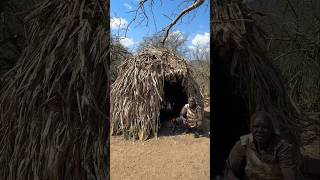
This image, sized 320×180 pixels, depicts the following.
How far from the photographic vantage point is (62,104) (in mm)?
2043

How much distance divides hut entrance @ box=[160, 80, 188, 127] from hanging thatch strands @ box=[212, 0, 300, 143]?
1474mm

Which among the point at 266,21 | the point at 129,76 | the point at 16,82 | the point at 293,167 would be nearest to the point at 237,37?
the point at 266,21

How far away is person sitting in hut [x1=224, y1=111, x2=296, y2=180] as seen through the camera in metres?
1.92

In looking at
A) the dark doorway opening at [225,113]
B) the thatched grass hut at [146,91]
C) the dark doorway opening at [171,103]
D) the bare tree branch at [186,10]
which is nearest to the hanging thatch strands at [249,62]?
the dark doorway opening at [225,113]

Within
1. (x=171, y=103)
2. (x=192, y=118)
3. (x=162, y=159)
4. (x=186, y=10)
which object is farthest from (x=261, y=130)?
(x=171, y=103)

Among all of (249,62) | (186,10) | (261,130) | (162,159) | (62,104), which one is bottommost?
(162,159)

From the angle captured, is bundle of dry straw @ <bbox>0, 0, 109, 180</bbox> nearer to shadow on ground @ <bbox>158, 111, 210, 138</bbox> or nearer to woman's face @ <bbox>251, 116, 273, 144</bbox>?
woman's face @ <bbox>251, 116, 273, 144</bbox>

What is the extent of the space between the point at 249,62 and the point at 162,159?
4.00 feet

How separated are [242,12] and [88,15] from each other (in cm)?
95

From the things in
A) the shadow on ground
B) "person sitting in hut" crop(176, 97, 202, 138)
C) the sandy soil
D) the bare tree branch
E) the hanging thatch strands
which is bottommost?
the sandy soil

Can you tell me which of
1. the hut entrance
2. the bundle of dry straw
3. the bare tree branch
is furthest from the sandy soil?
the bare tree branch

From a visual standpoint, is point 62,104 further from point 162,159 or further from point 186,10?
point 162,159

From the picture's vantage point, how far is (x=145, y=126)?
3.32 metres

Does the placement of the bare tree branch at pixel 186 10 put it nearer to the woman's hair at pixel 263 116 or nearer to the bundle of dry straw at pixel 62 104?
the bundle of dry straw at pixel 62 104
